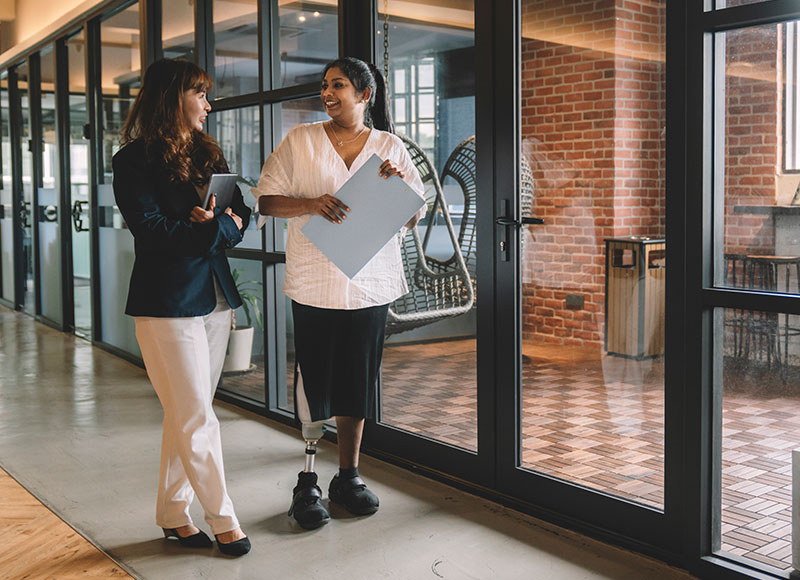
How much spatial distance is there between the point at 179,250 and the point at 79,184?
526cm

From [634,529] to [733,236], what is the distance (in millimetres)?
986

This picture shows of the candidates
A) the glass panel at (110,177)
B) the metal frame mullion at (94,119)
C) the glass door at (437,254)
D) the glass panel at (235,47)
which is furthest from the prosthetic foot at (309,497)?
the metal frame mullion at (94,119)

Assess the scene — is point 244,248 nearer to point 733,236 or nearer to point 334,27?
point 334,27

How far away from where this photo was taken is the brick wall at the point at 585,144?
106 inches

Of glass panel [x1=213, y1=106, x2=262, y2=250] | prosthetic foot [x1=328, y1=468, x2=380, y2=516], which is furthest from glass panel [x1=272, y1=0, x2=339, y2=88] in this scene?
prosthetic foot [x1=328, y1=468, x2=380, y2=516]

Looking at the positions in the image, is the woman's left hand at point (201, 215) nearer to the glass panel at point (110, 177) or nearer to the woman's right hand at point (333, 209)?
the woman's right hand at point (333, 209)

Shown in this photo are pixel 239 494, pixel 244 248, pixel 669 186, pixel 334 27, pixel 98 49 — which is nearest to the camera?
pixel 669 186

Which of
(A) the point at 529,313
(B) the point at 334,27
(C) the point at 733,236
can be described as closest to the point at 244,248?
(B) the point at 334,27

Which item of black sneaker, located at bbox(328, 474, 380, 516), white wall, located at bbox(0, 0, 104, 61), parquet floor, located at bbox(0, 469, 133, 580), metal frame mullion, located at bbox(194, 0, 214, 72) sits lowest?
parquet floor, located at bbox(0, 469, 133, 580)

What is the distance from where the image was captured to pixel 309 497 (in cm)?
309

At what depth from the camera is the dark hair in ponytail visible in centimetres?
295

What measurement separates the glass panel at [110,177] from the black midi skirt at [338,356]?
3507 mm

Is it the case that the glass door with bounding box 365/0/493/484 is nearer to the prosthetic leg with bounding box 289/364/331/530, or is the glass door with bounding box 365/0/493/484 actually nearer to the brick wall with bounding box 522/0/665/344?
the brick wall with bounding box 522/0/665/344

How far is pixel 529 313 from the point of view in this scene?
10.4 ft
